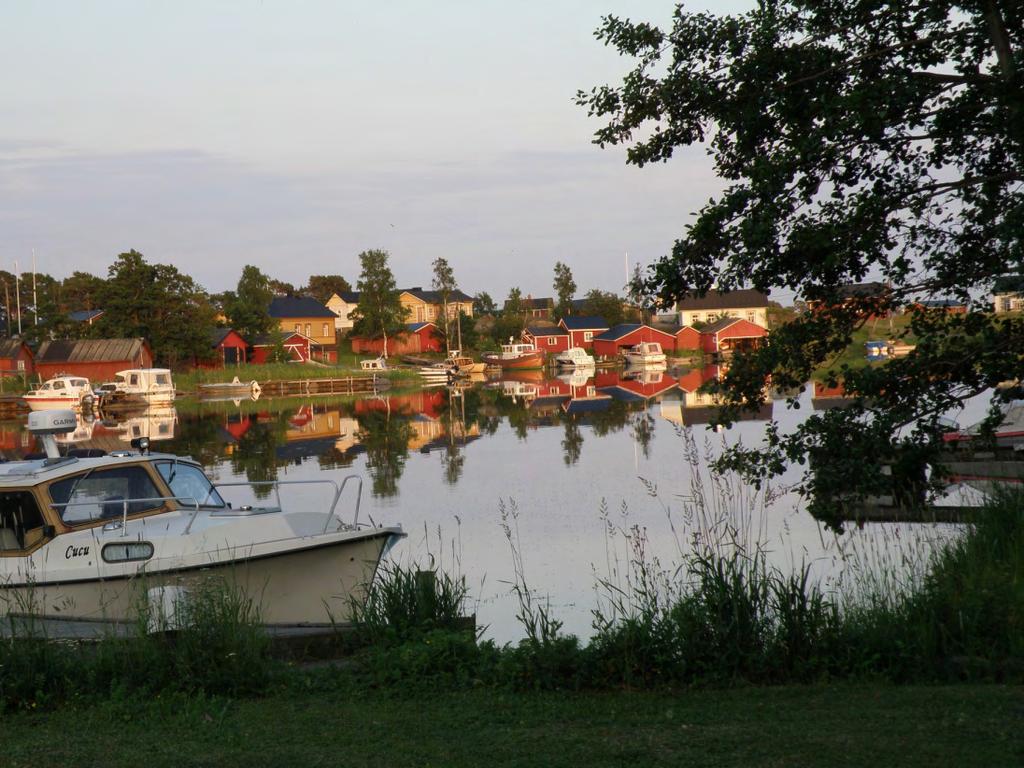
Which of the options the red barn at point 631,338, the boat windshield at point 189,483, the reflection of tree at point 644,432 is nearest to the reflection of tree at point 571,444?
the reflection of tree at point 644,432

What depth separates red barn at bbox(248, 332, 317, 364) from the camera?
9725 centimetres

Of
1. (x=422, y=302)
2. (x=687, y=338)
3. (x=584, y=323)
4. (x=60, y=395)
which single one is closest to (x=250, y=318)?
(x=60, y=395)

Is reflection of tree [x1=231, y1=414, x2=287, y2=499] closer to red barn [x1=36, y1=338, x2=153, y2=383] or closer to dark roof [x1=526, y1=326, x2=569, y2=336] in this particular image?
red barn [x1=36, y1=338, x2=153, y2=383]

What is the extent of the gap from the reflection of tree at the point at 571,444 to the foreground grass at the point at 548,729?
22822mm

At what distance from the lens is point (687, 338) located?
11819cm

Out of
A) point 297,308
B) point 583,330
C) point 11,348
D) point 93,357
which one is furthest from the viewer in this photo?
point 583,330

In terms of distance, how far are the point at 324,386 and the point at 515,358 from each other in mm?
30065

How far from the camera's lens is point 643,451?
31.7m

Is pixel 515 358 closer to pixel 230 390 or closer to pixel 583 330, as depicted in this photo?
pixel 583 330

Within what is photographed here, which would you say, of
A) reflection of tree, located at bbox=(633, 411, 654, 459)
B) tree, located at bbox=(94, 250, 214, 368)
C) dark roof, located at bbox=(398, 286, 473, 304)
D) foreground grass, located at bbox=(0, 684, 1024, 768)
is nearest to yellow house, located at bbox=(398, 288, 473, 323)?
dark roof, located at bbox=(398, 286, 473, 304)

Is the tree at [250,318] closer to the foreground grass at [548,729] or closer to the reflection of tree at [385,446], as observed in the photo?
the reflection of tree at [385,446]

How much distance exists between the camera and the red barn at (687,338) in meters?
117

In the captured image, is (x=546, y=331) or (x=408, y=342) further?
(x=546, y=331)

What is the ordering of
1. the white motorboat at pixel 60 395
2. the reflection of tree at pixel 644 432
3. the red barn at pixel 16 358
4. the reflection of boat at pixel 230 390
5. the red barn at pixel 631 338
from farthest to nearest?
the red barn at pixel 631 338 < the red barn at pixel 16 358 < the reflection of boat at pixel 230 390 < the white motorboat at pixel 60 395 < the reflection of tree at pixel 644 432
